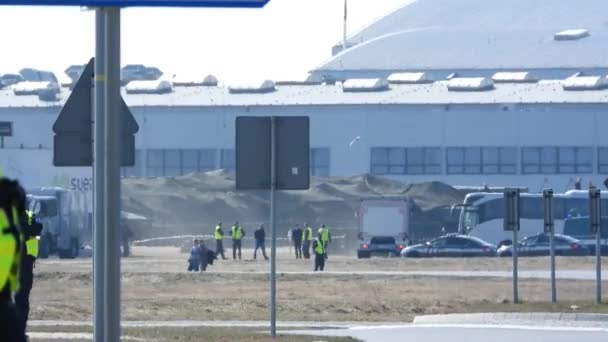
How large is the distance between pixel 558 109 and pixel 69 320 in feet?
244

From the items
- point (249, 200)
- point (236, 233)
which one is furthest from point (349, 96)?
point (236, 233)

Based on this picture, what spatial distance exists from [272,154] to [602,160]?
265ft

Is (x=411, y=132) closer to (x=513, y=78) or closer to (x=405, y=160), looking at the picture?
(x=405, y=160)

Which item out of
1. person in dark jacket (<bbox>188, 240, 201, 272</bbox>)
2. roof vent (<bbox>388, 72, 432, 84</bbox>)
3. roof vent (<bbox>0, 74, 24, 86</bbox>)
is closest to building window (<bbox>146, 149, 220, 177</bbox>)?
roof vent (<bbox>388, 72, 432, 84</bbox>)

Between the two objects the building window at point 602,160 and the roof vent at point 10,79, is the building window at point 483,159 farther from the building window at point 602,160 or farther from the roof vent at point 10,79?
the roof vent at point 10,79

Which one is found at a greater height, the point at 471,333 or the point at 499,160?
the point at 499,160

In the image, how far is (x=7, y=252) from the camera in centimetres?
794

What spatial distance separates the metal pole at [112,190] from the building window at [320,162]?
90.9 meters

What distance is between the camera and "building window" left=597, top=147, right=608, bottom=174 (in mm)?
97750

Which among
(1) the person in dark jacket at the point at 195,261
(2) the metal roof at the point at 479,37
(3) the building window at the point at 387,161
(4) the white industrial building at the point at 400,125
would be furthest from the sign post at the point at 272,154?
(2) the metal roof at the point at 479,37

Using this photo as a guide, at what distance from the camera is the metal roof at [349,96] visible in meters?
101

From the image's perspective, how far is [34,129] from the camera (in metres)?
98.9

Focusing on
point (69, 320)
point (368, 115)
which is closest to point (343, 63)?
point (368, 115)

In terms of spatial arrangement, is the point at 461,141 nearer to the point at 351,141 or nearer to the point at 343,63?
the point at 351,141
